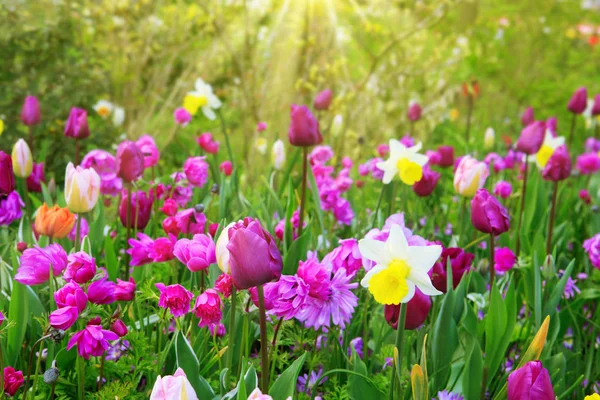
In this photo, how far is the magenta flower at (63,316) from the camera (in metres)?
1.03

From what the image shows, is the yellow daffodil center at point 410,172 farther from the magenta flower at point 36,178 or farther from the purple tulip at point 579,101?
the purple tulip at point 579,101

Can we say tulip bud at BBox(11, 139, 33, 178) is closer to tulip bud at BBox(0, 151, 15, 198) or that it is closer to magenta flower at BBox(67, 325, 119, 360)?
tulip bud at BBox(0, 151, 15, 198)

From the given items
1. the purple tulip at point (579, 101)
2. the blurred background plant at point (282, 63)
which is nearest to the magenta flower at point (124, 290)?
the blurred background plant at point (282, 63)

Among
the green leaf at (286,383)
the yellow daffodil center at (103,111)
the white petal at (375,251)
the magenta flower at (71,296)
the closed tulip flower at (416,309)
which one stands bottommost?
the yellow daffodil center at (103,111)

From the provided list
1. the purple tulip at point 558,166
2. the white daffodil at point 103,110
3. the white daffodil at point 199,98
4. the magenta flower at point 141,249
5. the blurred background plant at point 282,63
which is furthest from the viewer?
the white daffodil at point 103,110

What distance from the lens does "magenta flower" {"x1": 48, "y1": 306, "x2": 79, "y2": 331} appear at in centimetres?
103

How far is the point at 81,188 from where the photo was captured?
1377 mm

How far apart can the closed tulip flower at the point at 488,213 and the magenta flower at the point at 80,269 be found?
0.76 metres

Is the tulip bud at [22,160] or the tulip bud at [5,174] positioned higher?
the tulip bud at [5,174]

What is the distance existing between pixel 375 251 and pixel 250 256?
0.20 metres

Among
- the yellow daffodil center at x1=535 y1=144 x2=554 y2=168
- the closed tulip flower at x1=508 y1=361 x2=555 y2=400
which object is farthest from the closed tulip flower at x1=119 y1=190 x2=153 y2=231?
the yellow daffodil center at x1=535 y1=144 x2=554 y2=168

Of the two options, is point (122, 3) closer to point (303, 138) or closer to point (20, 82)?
point (20, 82)

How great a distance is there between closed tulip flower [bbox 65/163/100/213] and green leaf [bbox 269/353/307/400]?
0.61 metres

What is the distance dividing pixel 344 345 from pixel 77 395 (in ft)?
1.72
